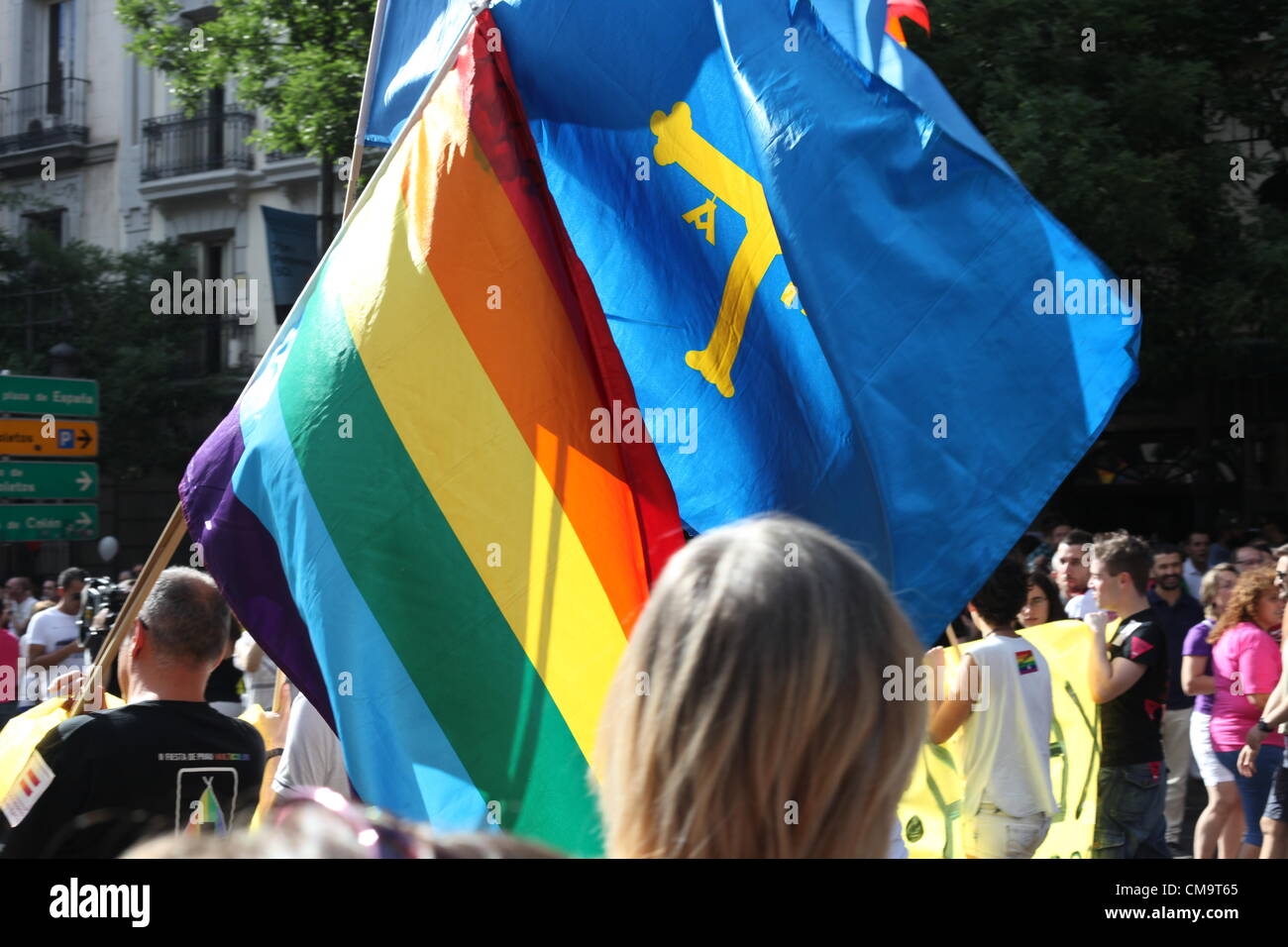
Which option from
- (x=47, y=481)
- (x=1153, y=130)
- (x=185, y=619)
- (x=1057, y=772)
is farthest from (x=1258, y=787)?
(x=47, y=481)

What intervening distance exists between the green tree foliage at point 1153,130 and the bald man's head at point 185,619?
31.3 ft

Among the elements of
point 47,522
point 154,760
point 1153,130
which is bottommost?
point 154,760

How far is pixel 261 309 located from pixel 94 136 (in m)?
5.57

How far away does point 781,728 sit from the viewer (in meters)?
1.32

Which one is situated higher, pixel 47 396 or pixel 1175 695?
pixel 47 396

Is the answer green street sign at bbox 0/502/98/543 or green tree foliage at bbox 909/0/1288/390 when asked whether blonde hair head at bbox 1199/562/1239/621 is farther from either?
green street sign at bbox 0/502/98/543

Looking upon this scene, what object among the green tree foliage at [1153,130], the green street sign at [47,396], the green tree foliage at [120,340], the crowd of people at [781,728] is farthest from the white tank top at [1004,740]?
the green tree foliage at [120,340]

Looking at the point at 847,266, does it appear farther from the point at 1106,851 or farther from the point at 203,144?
the point at 203,144

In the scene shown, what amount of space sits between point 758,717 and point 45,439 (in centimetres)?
1621

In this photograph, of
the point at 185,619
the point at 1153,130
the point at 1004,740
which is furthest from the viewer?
the point at 1153,130

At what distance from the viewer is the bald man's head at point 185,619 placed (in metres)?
3.37

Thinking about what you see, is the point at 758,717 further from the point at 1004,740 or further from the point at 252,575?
the point at 1004,740

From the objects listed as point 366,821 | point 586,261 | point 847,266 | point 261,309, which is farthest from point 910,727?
point 261,309

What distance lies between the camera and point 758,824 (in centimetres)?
133
